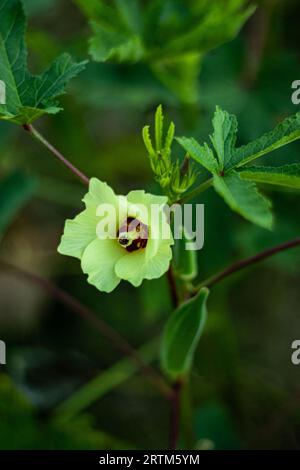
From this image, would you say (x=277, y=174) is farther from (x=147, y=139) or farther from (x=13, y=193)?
(x=13, y=193)

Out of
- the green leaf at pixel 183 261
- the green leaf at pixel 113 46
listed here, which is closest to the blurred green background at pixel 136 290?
the green leaf at pixel 113 46

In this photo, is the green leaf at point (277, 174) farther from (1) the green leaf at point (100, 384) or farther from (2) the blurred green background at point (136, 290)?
(1) the green leaf at point (100, 384)

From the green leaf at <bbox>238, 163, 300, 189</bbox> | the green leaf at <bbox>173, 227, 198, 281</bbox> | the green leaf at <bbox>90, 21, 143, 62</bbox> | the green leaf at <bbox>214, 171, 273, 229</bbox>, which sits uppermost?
the green leaf at <bbox>90, 21, 143, 62</bbox>

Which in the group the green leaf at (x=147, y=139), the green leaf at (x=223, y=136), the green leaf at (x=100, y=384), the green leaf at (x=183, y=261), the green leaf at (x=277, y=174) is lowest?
the green leaf at (x=277, y=174)

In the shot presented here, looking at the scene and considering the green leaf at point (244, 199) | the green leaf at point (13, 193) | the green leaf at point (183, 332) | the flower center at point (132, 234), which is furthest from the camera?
the green leaf at point (13, 193)

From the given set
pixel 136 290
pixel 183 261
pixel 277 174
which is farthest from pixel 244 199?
pixel 136 290

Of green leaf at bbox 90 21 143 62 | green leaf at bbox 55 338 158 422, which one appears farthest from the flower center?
green leaf at bbox 55 338 158 422

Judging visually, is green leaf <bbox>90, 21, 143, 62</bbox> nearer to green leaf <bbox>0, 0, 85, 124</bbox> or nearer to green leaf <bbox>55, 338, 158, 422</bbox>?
green leaf <bbox>0, 0, 85, 124</bbox>
